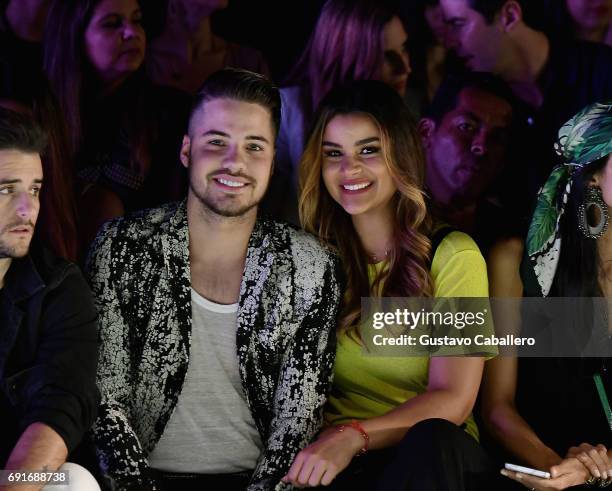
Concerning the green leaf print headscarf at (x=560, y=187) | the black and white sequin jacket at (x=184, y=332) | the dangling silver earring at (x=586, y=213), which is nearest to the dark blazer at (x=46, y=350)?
the black and white sequin jacket at (x=184, y=332)

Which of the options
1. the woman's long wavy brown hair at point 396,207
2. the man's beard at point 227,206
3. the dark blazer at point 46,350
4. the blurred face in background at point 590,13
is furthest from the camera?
the blurred face in background at point 590,13

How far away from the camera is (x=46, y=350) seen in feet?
7.81

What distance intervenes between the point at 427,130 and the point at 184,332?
53.8 inches

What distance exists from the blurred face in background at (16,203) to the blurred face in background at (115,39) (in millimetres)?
999

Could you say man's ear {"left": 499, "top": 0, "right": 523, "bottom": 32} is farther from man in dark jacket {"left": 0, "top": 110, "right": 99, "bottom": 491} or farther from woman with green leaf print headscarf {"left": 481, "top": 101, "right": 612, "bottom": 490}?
man in dark jacket {"left": 0, "top": 110, "right": 99, "bottom": 491}

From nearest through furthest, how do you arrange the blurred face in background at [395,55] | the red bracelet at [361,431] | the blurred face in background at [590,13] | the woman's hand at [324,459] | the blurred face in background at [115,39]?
the woman's hand at [324,459] → the red bracelet at [361,431] → the blurred face in background at [115,39] → the blurred face in background at [395,55] → the blurred face in background at [590,13]

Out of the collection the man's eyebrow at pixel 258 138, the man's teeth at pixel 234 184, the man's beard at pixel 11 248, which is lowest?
the man's beard at pixel 11 248

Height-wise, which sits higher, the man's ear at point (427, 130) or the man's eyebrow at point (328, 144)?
the man's ear at point (427, 130)

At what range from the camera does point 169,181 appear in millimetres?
3457

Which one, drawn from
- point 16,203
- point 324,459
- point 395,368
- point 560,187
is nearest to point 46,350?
point 16,203

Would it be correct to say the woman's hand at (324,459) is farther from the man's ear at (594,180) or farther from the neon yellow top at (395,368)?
the man's ear at (594,180)

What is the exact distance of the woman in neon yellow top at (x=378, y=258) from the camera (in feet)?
8.51

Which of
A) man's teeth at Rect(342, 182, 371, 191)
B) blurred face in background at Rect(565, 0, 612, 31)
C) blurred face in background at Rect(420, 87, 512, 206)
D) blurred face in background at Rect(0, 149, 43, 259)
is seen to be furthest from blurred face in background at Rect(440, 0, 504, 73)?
blurred face in background at Rect(0, 149, 43, 259)

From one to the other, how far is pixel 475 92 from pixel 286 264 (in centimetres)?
117
